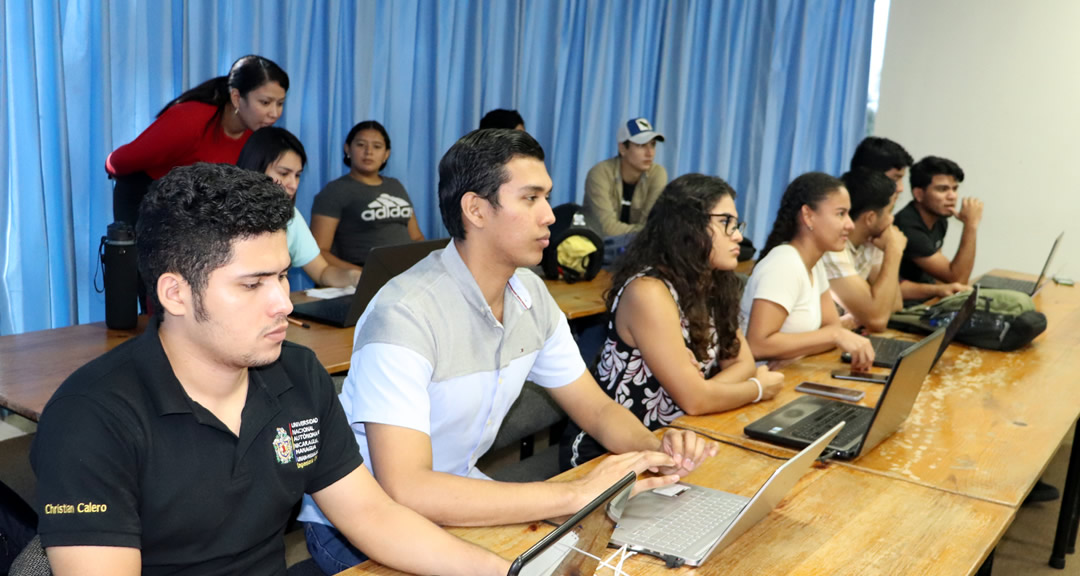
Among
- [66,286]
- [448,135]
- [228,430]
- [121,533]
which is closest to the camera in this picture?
[121,533]

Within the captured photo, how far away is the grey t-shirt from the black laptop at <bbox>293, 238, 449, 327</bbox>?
4.18 feet

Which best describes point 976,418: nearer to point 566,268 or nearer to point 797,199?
point 797,199

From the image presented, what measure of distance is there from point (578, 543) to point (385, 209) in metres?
3.17

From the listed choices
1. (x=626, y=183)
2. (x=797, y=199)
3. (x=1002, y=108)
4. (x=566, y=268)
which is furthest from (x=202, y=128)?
(x=1002, y=108)

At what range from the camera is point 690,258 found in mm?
2176

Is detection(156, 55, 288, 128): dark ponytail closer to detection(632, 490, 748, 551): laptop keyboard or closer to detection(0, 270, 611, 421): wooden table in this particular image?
detection(0, 270, 611, 421): wooden table

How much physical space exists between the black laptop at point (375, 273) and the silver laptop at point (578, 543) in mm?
1268

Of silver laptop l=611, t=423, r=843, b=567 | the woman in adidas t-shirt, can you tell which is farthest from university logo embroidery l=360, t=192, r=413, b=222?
silver laptop l=611, t=423, r=843, b=567

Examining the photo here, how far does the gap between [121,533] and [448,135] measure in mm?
3667

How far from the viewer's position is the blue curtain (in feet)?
10.4

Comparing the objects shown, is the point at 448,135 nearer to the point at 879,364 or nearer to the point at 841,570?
the point at 879,364

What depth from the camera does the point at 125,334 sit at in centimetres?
242

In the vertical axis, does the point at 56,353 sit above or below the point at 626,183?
below

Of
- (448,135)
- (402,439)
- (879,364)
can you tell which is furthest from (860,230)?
(402,439)
